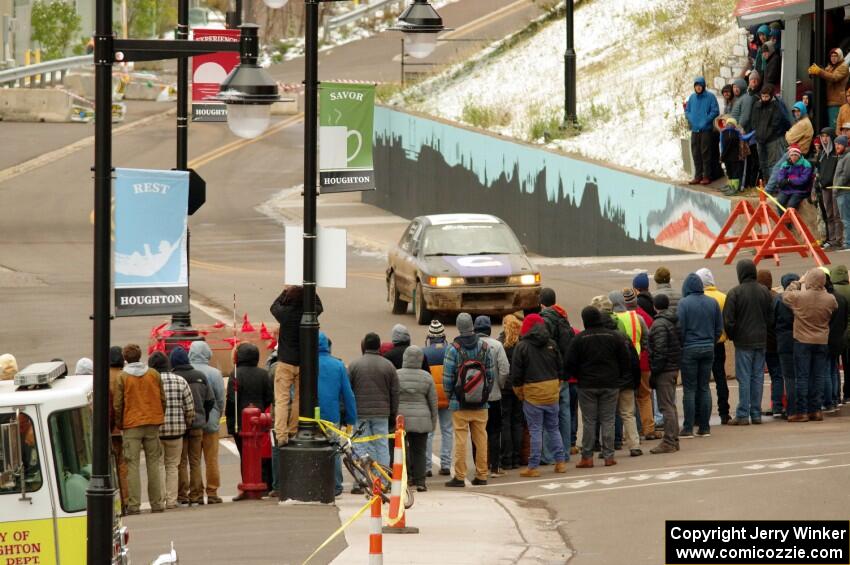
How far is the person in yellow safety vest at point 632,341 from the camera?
54.7 feet

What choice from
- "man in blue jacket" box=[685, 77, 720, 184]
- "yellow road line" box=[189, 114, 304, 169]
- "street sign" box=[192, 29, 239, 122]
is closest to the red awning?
"man in blue jacket" box=[685, 77, 720, 184]

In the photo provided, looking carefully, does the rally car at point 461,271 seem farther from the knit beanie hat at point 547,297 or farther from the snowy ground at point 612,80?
the snowy ground at point 612,80

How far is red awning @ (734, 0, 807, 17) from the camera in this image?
102ft

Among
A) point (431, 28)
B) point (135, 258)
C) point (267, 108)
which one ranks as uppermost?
point (431, 28)

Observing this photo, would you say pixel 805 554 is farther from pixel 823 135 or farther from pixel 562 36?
pixel 562 36

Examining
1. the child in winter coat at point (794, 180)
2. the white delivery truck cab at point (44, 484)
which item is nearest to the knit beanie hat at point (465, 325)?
the white delivery truck cab at point (44, 484)

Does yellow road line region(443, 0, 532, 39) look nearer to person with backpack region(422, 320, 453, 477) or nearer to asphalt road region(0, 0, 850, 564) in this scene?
asphalt road region(0, 0, 850, 564)

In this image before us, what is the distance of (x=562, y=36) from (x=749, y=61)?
13018 mm

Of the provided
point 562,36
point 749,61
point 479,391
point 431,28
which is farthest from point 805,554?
point 562,36

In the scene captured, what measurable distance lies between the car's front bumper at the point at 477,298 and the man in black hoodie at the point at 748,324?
6.98 meters

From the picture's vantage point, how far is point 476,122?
4181 centimetres

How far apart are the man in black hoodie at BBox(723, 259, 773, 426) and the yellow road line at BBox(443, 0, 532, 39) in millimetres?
43127

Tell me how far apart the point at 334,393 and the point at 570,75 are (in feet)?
74.9

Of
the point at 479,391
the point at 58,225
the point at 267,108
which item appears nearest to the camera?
the point at 267,108
